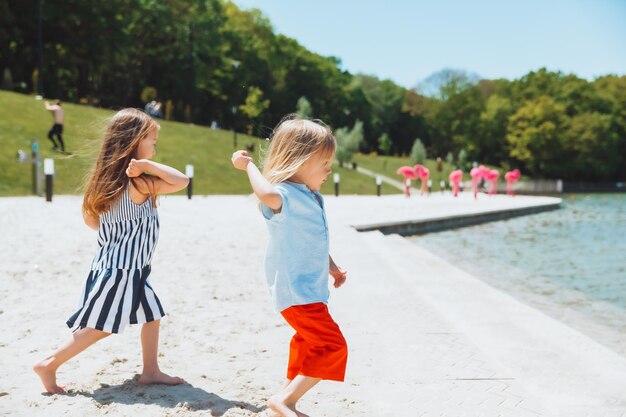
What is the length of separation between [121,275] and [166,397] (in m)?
0.70

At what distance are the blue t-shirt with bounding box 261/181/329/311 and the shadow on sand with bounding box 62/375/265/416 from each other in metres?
0.67

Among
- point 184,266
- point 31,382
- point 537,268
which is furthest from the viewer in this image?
point 537,268

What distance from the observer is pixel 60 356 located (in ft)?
10.5

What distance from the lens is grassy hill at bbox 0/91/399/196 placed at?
2036cm

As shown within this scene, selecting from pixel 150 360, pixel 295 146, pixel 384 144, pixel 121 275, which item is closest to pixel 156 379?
pixel 150 360

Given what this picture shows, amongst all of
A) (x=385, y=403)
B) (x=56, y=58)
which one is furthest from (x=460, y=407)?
(x=56, y=58)

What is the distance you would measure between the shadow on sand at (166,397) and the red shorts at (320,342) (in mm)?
461

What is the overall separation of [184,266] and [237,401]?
4330 mm

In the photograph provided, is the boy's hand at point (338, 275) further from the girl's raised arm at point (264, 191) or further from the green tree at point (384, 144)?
the green tree at point (384, 144)

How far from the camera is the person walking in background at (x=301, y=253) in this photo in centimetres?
283

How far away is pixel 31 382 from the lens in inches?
135

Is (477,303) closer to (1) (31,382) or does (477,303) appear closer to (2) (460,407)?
(2) (460,407)

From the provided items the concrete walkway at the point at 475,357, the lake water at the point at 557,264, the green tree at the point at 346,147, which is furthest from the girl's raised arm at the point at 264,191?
the green tree at the point at 346,147

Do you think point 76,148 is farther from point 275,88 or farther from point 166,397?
point 275,88
